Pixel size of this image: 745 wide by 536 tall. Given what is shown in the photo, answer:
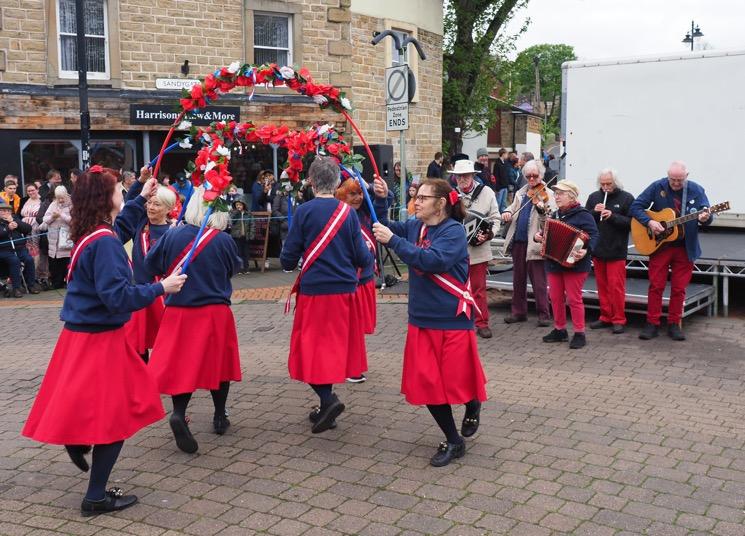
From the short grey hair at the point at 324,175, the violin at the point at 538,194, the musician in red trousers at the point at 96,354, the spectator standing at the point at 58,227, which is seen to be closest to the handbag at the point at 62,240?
the spectator standing at the point at 58,227

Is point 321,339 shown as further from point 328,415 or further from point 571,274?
point 571,274

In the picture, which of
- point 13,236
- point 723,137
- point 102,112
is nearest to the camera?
point 723,137

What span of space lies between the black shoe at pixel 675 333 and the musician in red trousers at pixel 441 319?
4478mm

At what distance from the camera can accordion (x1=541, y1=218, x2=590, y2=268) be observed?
29.3 feet

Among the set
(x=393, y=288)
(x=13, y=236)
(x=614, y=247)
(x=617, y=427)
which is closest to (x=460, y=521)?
(x=617, y=427)

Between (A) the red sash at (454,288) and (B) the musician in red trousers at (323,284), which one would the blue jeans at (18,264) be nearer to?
(B) the musician in red trousers at (323,284)

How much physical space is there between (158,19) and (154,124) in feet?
A: 6.59

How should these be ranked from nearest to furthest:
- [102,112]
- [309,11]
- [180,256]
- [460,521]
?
[460,521] < [180,256] < [102,112] < [309,11]

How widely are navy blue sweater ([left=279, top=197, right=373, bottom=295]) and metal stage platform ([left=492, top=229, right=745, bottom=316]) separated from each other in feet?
17.2

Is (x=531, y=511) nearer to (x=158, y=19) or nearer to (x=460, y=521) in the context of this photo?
(x=460, y=521)

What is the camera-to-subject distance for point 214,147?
19.6 ft

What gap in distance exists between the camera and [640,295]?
10.1 m

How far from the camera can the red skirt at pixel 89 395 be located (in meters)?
4.60

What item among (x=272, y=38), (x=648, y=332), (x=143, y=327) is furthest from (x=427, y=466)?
(x=272, y=38)
